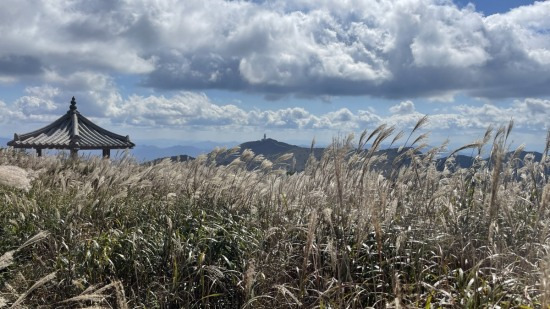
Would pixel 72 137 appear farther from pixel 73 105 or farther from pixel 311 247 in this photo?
pixel 311 247

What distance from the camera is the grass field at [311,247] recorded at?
4449 millimetres

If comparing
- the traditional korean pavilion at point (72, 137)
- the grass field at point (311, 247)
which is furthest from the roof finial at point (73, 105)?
the grass field at point (311, 247)

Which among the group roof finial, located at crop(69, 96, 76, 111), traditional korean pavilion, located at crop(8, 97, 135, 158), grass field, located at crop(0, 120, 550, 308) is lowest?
grass field, located at crop(0, 120, 550, 308)

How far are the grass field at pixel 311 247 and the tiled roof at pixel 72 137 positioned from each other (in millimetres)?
15284

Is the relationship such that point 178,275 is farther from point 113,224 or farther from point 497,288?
point 497,288

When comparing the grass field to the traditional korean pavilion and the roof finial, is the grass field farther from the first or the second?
the roof finial

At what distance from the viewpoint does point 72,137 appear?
21750 mm

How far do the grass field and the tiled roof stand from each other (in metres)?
15.3

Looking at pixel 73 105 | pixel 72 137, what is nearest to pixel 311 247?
pixel 72 137

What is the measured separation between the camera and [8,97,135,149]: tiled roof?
70.4 feet

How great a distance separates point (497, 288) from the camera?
14.0ft

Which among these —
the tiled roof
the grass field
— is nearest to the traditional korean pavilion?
the tiled roof

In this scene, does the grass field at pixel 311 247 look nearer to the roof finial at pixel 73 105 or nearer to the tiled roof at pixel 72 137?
the tiled roof at pixel 72 137

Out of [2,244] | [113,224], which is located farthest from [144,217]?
[2,244]
